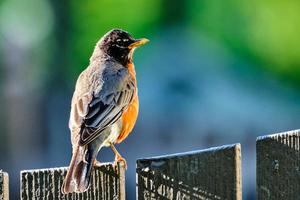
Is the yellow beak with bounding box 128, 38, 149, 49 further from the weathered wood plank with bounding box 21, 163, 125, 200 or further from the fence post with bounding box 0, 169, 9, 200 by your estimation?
the fence post with bounding box 0, 169, 9, 200

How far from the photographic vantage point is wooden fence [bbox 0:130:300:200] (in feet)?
11.3

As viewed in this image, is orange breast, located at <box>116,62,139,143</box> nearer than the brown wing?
No

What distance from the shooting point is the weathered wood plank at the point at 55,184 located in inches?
142

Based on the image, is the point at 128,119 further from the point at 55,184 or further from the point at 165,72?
the point at 165,72

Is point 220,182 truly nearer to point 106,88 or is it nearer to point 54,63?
point 106,88

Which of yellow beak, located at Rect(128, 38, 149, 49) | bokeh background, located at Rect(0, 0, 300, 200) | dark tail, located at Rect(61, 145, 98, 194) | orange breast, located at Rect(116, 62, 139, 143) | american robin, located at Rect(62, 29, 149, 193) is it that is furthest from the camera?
bokeh background, located at Rect(0, 0, 300, 200)

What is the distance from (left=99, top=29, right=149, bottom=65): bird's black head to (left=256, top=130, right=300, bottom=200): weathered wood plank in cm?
250

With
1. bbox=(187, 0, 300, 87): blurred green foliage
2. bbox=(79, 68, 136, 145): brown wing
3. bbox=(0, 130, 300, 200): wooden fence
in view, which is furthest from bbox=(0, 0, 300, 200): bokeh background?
bbox=(0, 130, 300, 200): wooden fence

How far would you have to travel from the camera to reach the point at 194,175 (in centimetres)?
346

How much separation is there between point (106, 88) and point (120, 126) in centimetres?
20

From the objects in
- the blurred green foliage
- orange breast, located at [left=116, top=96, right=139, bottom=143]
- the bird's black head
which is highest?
the blurred green foliage

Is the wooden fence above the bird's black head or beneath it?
beneath

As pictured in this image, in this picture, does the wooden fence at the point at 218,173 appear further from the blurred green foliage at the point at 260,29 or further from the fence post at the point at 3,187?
the blurred green foliage at the point at 260,29

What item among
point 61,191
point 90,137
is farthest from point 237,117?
point 61,191
